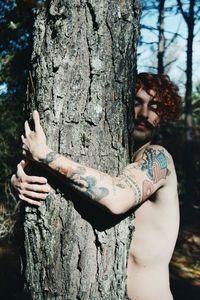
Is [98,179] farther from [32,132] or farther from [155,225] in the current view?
[155,225]

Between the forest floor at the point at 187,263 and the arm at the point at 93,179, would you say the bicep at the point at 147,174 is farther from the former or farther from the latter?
the forest floor at the point at 187,263

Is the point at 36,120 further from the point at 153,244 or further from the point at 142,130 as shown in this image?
the point at 153,244

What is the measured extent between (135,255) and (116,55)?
3.38ft

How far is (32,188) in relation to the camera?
1.70 metres

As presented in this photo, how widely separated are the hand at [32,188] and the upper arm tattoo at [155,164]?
48 centimetres

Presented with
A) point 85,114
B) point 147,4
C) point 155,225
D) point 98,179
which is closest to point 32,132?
point 85,114

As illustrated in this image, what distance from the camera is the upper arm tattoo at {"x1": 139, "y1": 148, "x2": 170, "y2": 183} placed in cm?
187

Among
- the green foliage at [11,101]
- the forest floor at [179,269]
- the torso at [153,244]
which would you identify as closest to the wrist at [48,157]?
the torso at [153,244]

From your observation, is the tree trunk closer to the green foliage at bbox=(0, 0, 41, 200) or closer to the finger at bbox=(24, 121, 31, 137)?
the finger at bbox=(24, 121, 31, 137)

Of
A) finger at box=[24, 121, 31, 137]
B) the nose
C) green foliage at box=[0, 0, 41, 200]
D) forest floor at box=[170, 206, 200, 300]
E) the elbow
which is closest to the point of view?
the elbow

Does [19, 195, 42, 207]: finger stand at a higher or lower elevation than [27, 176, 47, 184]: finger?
lower

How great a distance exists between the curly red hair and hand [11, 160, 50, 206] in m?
0.98

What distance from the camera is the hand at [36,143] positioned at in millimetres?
1649

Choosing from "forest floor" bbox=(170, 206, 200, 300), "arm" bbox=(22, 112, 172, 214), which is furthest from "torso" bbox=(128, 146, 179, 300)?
"forest floor" bbox=(170, 206, 200, 300)
